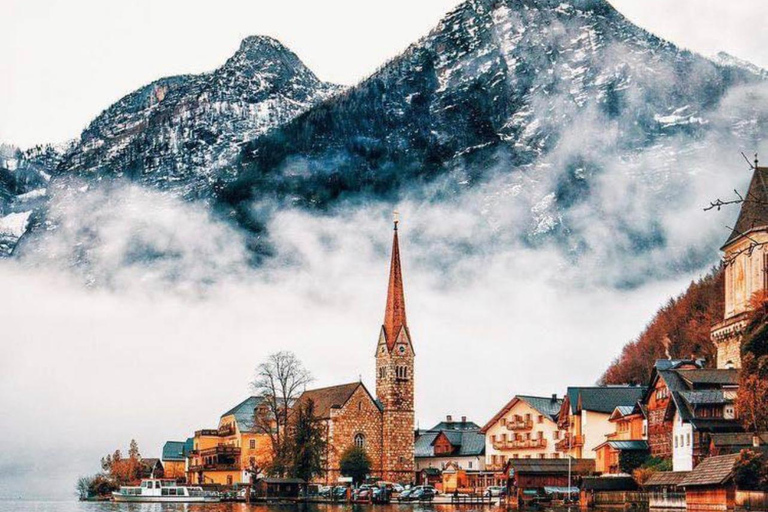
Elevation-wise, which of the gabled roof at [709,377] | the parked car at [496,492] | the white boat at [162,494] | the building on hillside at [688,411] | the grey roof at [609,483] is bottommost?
the white boat at [162,494]

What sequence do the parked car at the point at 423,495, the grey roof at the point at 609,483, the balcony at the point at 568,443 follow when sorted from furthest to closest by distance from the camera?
the parked car at the point at 423,495 < the balcony at the point at 568,443 < the grey roof at the point at 609,483

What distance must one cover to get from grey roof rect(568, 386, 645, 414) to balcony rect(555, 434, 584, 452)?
2646 millimetres

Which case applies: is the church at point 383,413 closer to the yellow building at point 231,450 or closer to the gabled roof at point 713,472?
the yellow building at point 231,450

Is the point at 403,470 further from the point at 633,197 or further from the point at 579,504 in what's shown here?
the point at 633,197

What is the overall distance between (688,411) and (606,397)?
85.4ft

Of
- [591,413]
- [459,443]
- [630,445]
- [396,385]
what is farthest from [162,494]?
[630,445]

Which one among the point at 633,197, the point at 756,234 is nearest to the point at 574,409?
the point at 756,234

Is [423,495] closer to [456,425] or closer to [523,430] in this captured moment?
[523,430]

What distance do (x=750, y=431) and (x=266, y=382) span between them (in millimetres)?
61820

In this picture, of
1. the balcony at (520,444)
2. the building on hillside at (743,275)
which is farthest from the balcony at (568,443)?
the building on hillside at (743,275)

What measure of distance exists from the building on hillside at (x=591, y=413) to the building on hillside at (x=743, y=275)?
9.63 meters

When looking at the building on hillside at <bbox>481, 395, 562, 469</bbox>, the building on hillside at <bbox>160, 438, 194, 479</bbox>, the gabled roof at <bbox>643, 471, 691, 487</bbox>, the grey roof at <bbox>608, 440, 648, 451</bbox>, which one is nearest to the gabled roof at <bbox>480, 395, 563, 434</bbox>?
the building on hillside at <bbox>481, 395, 562, 469</bbox>

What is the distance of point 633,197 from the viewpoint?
199 m

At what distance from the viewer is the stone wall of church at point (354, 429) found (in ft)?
432
